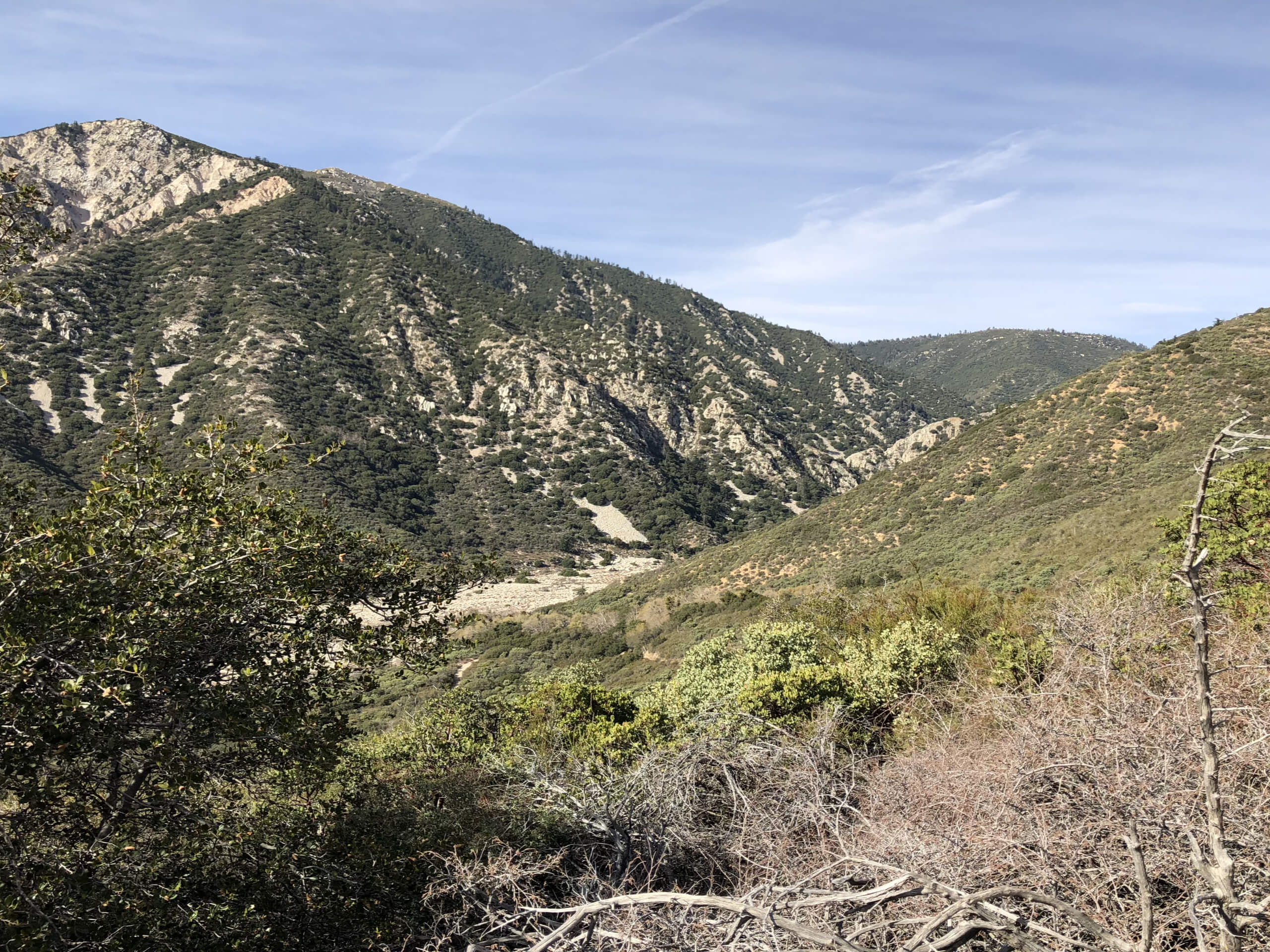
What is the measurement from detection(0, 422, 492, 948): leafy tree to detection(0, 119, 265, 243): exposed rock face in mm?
128878

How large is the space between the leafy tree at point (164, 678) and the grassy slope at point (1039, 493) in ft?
63.0

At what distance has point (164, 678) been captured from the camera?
5.20 metres

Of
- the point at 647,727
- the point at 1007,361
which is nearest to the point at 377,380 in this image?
the point at 647,727

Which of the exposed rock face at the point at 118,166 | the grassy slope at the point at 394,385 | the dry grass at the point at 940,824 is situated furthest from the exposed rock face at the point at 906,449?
the exposed rock face at the point at 118,166

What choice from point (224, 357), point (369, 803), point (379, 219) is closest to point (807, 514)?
point (369, 803)

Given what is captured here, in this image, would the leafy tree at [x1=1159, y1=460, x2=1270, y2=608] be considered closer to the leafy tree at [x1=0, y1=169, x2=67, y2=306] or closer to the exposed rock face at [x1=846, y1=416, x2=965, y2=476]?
the leafy tree at [x1=0, y1=169, x2=67, y2=306]

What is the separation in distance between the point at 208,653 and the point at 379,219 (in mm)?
129912

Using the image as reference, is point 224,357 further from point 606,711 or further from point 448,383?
point 606,711

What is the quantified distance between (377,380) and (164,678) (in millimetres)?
86620

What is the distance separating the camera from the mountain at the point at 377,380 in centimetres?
7062

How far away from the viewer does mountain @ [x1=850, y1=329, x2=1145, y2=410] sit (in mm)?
140375

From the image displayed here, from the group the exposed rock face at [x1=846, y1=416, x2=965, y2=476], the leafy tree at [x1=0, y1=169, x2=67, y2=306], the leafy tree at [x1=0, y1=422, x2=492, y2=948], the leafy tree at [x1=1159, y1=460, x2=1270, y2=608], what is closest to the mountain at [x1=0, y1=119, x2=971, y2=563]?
the exposed rock face at [x1=846, y1=416, x2=965, y2=476]

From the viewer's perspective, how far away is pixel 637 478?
86.6 m

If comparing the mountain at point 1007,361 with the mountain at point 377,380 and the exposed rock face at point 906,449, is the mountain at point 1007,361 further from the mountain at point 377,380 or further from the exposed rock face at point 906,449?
the exposed rock face at point 906,449
